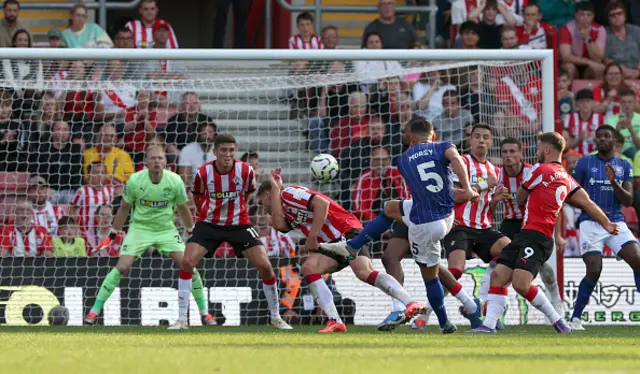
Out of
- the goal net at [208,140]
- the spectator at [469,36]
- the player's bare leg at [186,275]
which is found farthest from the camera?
the spectator at [469,36]

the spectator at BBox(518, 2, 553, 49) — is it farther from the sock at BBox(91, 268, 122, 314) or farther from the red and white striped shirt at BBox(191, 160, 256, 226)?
the sock at BBox(91, 268, 122, 314)

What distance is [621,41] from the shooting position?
18.0 metres

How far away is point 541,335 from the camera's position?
10.6 meters

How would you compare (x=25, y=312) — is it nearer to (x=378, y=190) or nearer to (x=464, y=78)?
(x=378, y=190)

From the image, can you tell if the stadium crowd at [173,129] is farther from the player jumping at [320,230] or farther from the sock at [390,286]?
the sock at [390,286]

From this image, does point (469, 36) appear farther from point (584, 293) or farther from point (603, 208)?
point (584, 293)

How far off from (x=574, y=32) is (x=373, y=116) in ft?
15.1

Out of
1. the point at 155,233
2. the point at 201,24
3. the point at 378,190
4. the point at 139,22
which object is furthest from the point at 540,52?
the point at 201,24

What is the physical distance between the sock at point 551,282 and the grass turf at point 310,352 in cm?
137

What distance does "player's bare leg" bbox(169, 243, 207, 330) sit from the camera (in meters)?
11.7

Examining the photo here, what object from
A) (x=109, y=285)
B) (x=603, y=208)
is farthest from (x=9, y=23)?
(x=603, y=208)

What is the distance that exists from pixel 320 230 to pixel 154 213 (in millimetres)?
2331

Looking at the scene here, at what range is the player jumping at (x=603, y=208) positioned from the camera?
11938mm

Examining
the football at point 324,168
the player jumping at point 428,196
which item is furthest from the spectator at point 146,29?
the player jumping at point 428,196
